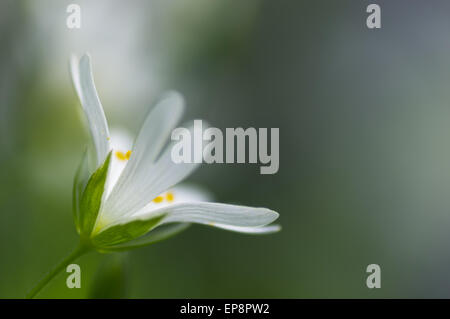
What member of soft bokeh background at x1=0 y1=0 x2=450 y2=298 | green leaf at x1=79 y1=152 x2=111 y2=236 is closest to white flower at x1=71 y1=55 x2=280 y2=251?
green leaf at x1=79 y1=152 x2=111 y2=236

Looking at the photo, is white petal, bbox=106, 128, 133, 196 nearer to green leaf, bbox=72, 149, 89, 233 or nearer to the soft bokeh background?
green leaf, bbox=72, 149, 89, 233

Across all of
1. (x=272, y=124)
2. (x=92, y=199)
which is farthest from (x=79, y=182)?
(x=272, y=124)

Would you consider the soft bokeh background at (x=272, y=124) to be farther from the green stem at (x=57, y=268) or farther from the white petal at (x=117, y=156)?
the green stem at (x=57, y=268)

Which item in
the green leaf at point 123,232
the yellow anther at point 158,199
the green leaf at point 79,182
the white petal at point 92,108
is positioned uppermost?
the white petal at point 92,108

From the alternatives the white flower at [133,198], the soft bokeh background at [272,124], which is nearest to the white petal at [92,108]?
the white flower at [133,198]

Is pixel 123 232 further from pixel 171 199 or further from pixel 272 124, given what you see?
pixel 272 124
